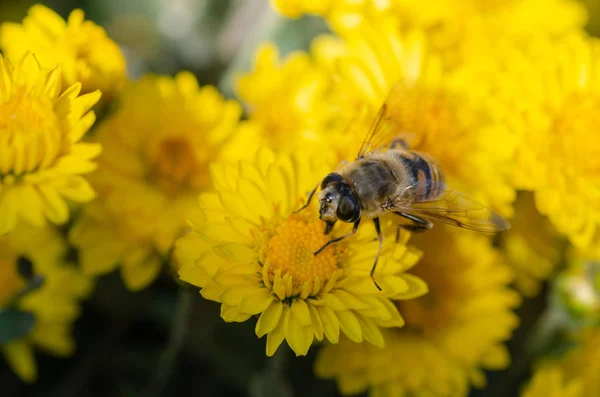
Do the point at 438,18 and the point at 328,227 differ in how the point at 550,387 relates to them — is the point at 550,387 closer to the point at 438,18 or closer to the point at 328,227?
the point at 328,227

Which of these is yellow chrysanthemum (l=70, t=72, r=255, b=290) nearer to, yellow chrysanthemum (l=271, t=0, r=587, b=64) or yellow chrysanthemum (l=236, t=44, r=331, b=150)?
yellow chrysanthemum (l=236, t=44, r=331, b=150)

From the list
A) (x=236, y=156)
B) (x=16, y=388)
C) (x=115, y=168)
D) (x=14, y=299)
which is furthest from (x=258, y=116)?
(x=16, y=388)

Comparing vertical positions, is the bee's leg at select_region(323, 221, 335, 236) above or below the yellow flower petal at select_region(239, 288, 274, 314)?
below

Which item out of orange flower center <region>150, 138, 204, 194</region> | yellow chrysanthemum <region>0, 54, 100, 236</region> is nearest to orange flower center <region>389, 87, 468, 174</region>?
orange flower center <region>150, 138, 204, 194</region>

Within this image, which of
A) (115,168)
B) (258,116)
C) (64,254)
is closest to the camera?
(115,168)

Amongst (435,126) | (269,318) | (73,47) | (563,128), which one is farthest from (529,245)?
(73,47)

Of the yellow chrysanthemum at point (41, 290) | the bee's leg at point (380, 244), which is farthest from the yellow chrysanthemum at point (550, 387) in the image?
the yellow chrysanthemum at point (41, 290)

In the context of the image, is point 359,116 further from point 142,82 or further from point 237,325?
point 237,325
